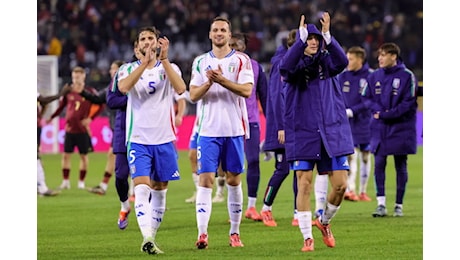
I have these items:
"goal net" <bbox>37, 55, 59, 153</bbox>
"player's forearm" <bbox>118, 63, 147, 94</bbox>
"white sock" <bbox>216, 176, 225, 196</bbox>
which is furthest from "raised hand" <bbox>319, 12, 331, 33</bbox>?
"goal net" <bbox>37, 55, 59, 153</bbox>

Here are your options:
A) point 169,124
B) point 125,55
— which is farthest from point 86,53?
point 169,124

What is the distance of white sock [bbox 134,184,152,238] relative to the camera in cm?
962

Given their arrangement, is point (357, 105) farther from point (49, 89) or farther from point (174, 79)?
point (49, 89)

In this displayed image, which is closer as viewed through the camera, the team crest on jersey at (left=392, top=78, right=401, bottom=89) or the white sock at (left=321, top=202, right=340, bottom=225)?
the white sock at (left=321, top=202, right=340, bottom=225)

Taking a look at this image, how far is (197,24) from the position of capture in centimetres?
3588

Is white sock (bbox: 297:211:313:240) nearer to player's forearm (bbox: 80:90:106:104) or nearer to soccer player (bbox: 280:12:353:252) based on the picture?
soccer player (bbox: 280:12:353:252)

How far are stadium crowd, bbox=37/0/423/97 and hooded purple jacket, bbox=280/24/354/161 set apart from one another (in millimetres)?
22816

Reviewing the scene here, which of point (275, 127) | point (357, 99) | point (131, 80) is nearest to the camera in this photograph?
point (131, 80)

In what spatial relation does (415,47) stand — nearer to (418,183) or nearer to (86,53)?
(86,53)

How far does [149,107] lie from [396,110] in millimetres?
3980

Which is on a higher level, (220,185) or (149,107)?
(149,107)

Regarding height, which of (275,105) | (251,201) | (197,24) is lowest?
(251,201)

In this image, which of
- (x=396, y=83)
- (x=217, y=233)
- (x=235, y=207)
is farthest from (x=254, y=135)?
(x=235, y=207)

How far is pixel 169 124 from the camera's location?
998 centimetres
